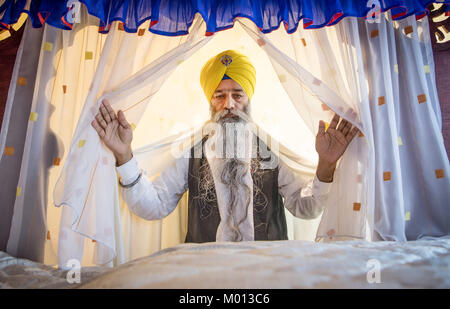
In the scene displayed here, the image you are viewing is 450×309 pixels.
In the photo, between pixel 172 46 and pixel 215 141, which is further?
pixel 215 141

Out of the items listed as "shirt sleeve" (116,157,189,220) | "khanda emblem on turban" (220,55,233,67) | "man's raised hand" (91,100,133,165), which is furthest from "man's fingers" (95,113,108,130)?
"khanda emblem on turban" (220,55,233,67)

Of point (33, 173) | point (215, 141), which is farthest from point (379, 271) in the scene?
point (33, 173)

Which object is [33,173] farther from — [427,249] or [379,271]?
[427,249]

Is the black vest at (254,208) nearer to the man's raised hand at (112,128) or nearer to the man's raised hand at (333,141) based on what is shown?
the man's raised hand at (333,141)

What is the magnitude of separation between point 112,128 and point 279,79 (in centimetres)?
89

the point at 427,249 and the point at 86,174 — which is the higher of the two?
the point at 86,174

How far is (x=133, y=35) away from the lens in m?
1.58

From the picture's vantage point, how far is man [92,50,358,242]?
1812 millimetres

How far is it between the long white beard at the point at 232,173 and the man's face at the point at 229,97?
51 millimetres

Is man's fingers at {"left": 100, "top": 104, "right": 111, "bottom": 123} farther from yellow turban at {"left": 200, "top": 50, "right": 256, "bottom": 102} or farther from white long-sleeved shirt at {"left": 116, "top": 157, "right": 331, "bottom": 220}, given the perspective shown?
yellow turban at {"left": 200, "top": 50, "right": 256, "bottom": 102}

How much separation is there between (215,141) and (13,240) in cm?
122

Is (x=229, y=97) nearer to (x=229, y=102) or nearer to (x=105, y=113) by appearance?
(x=229, y=102)

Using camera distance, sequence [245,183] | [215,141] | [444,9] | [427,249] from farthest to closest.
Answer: [215,141] → [245,183] → [444,9] → [427,249]

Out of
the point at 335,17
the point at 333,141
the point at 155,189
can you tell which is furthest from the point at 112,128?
the point at 335,17
